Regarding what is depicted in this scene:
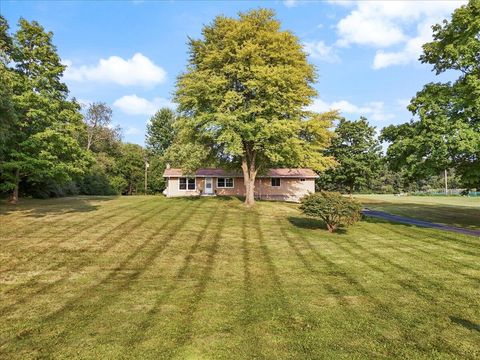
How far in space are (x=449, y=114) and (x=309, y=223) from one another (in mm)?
10396

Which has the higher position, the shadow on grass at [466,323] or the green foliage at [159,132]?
the green foliage at [159,132]

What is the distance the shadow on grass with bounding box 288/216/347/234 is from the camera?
2108 cm

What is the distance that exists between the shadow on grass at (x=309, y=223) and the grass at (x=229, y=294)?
9.33 ft

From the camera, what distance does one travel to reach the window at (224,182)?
45.4 metres

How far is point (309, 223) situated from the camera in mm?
22859

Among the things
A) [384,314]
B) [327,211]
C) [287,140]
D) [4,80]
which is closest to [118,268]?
[384,314]

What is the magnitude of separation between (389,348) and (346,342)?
0.75 m

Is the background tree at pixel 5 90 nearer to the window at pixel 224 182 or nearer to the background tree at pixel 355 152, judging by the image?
the window at pixel 224 182

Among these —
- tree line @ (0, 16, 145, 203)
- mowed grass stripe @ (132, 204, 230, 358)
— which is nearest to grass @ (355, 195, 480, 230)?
mowed grass stripe @ (132, 204, 230, 358)

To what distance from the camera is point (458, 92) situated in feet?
66.4

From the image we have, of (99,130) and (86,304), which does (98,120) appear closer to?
(99,130)

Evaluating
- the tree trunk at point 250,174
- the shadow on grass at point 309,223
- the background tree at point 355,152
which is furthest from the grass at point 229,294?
the background tree at point 355,152

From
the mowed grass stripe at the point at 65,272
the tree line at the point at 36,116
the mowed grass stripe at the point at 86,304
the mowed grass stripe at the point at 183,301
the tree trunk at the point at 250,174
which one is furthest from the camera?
the tree trunk at the point at 250,174

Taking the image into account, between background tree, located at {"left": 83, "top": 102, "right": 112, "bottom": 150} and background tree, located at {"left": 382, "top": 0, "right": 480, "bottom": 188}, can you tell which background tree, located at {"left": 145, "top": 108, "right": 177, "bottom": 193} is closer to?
background tree, located at {"left": 83, "top": 102, "right": 112, "bottom": 150}
